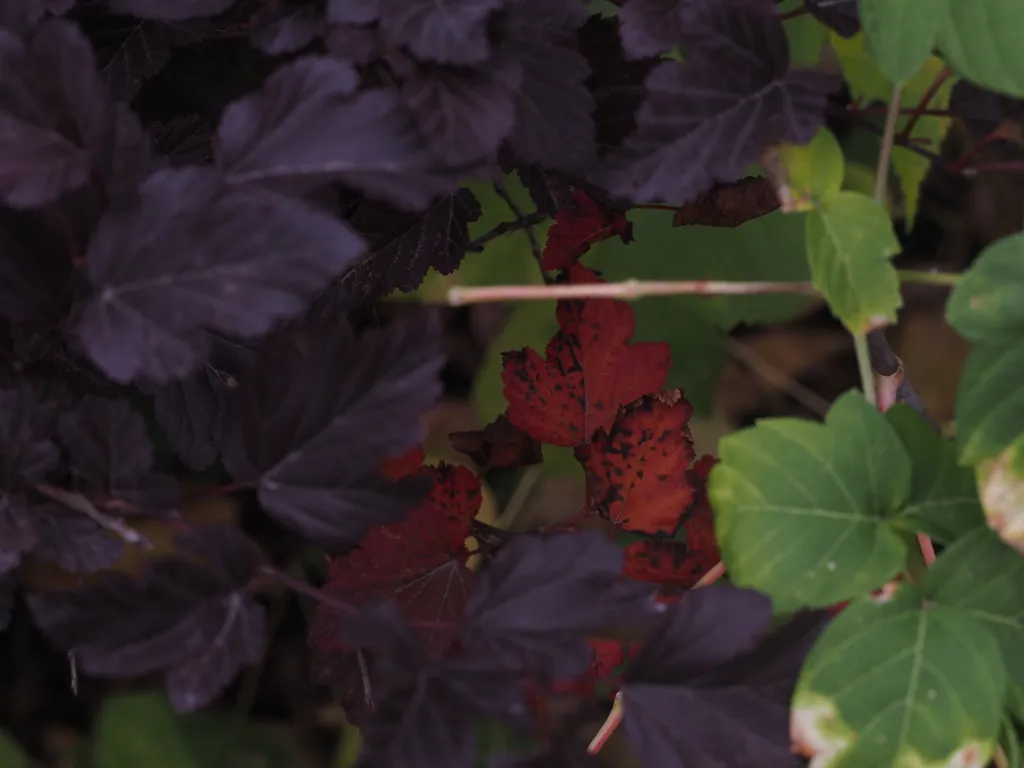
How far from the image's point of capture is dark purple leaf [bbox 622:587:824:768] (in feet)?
1.34

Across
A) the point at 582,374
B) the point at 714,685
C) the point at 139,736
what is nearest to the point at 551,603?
the point at 714,685

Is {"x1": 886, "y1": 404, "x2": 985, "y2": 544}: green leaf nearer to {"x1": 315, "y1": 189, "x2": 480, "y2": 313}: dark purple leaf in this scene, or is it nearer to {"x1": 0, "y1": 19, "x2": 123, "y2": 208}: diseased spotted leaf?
{"x1": 315, "y1": 189, "x2": 480, "y2": 313}: dark purple leaf

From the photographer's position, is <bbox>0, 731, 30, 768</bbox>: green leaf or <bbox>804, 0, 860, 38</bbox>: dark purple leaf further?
<bbox>0, 731, 30, 768</bbox>: green leaf

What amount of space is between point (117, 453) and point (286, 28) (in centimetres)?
20

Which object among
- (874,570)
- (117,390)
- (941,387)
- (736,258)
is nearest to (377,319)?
(117,390)

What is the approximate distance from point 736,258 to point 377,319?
542 millimetres

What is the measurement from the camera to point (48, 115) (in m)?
0.39

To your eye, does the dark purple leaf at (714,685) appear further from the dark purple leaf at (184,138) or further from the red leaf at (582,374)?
the dark purple leaf at (184,138)

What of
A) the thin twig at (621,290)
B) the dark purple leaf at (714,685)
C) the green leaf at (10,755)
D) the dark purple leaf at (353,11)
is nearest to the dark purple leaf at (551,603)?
the dark purple leaf at (714,685)

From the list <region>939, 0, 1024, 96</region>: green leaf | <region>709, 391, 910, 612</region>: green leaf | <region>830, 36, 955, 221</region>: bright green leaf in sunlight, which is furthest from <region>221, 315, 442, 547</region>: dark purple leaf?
<region>830, 36, 955, 221</region>: bright green leaf in sunlight

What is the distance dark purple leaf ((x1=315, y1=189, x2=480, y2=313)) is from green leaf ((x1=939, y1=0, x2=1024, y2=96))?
10.1 inches

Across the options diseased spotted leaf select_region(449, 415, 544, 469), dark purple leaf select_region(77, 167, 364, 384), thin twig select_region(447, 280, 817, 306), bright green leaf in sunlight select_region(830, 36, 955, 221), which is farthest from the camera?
bright green leaf in sunlight select_region(830, 36, 955, 221)

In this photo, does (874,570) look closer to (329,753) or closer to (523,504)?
(523,504)

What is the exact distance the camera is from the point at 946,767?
0.41 metres
